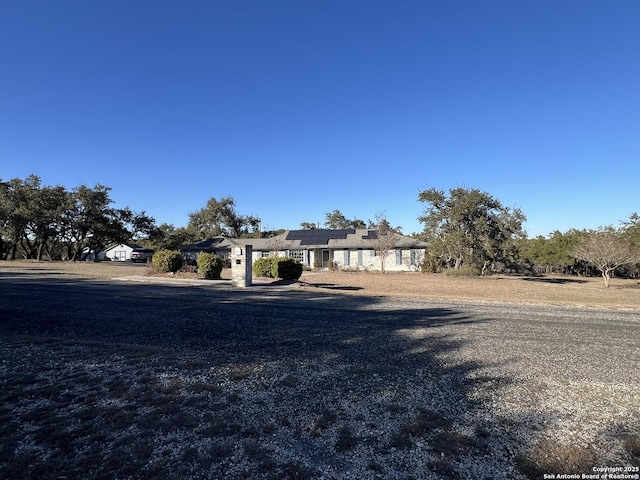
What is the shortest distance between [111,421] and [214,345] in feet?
8.59

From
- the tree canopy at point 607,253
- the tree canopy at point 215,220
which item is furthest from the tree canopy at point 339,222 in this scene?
the tree canopy at point 607,253

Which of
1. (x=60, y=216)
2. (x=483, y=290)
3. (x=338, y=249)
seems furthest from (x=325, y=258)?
(x=60, y=216)

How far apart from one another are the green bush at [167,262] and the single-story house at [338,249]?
31.9 ft

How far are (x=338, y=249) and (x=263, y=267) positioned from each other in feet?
45.2

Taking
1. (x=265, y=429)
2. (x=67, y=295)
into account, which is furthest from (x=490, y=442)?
(x=67, y=295)

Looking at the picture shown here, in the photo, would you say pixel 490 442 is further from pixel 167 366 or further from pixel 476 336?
pixel 476 336

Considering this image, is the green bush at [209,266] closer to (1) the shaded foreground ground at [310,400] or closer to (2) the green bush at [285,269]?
(2) the green bush at [285,269]

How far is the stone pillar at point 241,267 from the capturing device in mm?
15531

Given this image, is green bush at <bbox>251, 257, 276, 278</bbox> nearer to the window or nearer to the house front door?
the window

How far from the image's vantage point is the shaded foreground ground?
8.02 ft

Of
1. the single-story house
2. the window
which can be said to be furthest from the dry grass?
the window

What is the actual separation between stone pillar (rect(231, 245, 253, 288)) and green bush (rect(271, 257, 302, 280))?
2.80 meters

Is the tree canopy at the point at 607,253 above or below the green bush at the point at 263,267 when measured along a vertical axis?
above

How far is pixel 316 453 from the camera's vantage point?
2.54 metres
